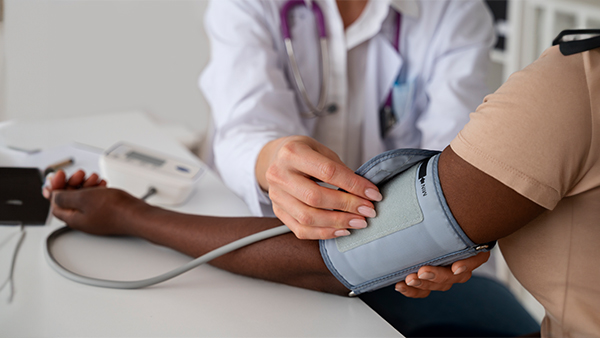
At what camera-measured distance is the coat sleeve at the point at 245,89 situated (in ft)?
2.85

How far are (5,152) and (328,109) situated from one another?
0.69 meters

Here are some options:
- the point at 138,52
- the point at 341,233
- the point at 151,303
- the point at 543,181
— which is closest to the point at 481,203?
the point at 543,181

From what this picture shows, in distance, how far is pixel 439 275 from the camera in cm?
54

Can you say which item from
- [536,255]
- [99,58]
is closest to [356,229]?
[536,255]

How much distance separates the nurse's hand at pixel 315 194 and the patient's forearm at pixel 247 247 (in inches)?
1.9

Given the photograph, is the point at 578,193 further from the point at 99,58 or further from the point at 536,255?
the point at 99,58

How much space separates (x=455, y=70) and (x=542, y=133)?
2.48ft

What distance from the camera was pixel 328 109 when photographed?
111 centimetres

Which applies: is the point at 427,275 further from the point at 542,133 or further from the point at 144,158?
the point at 144,158

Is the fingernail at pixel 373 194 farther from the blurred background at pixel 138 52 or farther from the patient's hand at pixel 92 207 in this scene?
the blurred background at pixel 138 52

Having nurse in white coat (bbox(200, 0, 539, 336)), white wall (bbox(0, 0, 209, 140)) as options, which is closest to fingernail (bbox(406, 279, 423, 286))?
nurse in white coat (bbox(200, 0, 539, 336))

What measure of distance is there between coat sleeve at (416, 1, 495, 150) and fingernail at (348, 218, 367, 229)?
0.62 meters

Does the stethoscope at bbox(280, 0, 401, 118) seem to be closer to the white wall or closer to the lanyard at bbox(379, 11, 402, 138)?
the lanyard at bbox(379, 11, 402, 138)

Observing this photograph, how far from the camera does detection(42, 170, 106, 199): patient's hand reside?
2.64 ft
